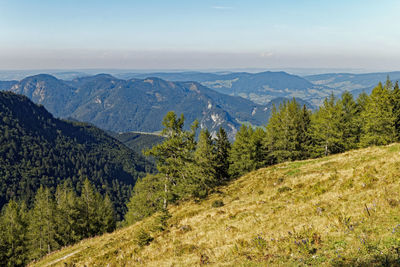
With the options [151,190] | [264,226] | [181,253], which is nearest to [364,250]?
[264,226]

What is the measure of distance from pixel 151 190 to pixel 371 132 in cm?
3727

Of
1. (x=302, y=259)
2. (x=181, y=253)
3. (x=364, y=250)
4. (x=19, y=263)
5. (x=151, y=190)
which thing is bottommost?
(x=19, y=263)

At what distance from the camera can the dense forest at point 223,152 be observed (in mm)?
29672

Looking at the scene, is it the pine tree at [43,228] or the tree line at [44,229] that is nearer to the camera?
the tree line at [44,229]

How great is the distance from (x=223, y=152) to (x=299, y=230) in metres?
43.2

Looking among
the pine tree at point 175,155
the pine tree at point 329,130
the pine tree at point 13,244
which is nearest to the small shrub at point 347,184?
the pine tree at point 175,155

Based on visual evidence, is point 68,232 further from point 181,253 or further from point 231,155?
point 181,253

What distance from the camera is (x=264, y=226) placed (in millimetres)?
13609

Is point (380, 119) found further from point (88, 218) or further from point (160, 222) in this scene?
point (88, 218)

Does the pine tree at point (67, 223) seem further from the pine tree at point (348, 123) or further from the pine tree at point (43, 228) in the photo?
the pine tree at point (348, 123)

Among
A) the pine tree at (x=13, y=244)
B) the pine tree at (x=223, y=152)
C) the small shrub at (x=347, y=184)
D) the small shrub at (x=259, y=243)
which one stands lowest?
the pine tree at (x=13, y=244)

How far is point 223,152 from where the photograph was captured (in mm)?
54562

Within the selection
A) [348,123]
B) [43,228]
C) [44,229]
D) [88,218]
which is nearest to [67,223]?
[44,229]

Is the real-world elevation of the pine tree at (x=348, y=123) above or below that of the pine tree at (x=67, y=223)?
above
